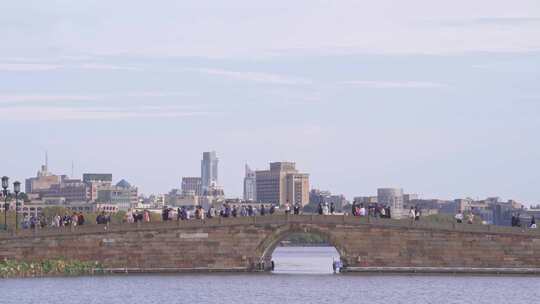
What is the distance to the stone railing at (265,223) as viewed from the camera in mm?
85562

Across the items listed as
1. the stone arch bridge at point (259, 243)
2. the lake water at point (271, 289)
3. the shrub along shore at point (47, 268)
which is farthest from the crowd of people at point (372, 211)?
the shrub along shore at point (47, 268)

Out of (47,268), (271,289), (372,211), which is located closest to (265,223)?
(372,211)

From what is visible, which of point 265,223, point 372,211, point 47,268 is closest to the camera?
point 47,268

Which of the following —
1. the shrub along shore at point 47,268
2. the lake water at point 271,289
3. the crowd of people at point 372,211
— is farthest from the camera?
the crowd of people at point 372,211

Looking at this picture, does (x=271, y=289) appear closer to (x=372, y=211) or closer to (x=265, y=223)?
(x=265, y=223)

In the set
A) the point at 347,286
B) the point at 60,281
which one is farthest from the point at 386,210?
the point at 60,281

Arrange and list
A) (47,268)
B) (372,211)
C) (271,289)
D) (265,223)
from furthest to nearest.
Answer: (372,211) < (265,223) < (47,268) < (271,289)

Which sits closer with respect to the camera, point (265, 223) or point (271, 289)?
point (271, 289)

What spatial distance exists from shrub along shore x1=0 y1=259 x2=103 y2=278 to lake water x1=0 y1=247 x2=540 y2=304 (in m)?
2.35

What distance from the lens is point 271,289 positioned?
247 feet

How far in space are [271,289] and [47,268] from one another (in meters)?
13.1

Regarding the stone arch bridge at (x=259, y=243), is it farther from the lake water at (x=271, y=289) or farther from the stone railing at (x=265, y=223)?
the lake water at (x=271, y=289)

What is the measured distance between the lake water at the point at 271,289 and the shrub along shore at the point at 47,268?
2.35 meters

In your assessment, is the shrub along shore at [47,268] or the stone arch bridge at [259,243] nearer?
the shrub along shore at [47,268]
